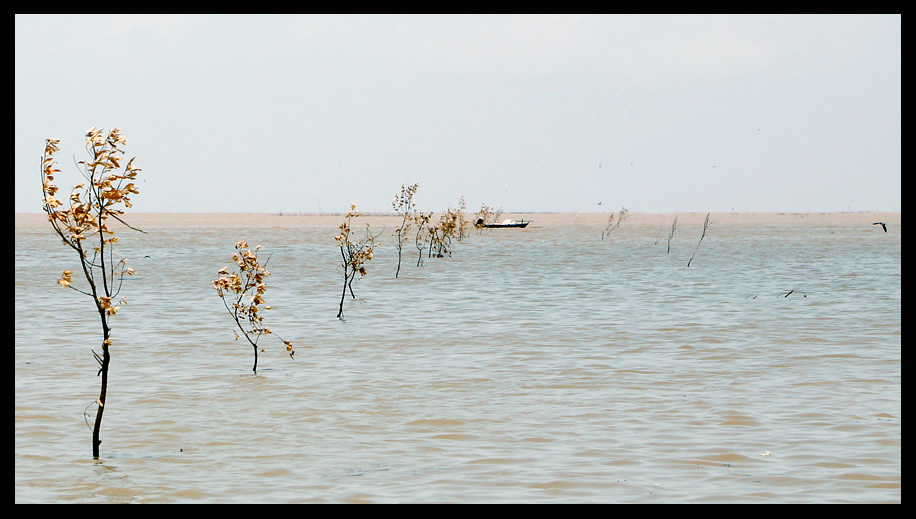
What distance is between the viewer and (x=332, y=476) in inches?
320

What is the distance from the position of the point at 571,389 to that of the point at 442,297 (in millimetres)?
12775

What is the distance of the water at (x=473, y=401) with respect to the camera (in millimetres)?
7918

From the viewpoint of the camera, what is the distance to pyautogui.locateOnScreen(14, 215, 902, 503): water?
7918mm

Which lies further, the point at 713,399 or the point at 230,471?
the point at 713,399

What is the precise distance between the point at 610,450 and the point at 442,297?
1581 cm

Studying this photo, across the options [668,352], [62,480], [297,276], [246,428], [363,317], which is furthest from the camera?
[297,276]

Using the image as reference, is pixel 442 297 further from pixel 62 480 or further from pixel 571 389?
pixel 62 480

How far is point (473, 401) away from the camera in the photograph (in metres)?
11.1

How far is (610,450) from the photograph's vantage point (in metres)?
8.84

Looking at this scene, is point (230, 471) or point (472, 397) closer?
point (230, 471)

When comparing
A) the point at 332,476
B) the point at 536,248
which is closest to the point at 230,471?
the point at 332,476
